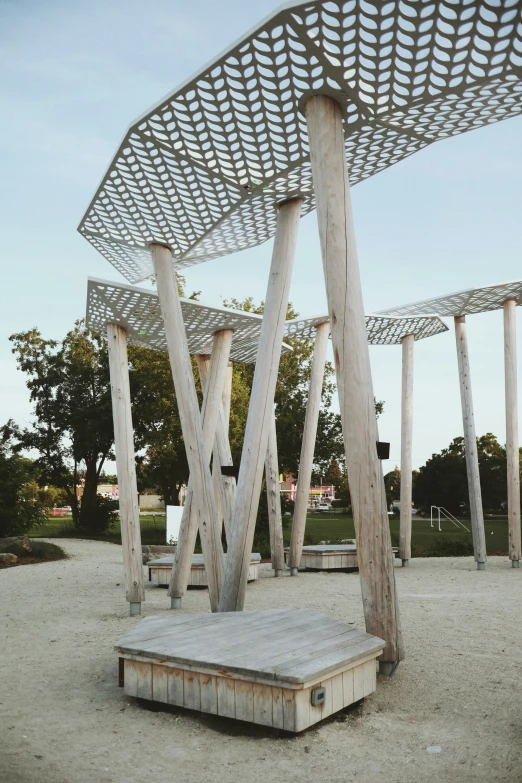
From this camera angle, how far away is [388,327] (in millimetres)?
12555

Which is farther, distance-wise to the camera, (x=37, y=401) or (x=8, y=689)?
(x=37, y=401)

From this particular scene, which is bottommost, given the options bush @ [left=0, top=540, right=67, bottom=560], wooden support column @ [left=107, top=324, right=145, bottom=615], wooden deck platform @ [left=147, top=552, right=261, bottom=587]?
bush @ [left=0, top=540, right=67, bottom=560]

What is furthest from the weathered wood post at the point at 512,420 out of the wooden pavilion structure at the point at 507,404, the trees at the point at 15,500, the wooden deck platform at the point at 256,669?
the trees at the point at 15,500

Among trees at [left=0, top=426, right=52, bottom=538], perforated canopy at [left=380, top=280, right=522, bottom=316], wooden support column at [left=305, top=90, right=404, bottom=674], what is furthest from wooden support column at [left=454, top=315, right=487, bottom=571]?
trees at [left=0, top=426, right=52, bottom=538]

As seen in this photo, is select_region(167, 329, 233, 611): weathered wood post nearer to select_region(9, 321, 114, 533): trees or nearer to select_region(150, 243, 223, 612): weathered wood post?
select_region(150, 243, 223, 612): weathered wood post

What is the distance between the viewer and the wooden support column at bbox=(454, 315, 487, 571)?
12.1 m

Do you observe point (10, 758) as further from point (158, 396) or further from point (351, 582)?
point (158, 396)

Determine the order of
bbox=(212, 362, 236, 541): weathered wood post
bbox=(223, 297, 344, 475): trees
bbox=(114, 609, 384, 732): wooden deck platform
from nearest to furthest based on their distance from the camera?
1. bbox=(114, 609, 384, 732): wooden deck platform
2. bbox=(212, 362, 236, 541): weathered wood post
3. bbox=(223, 297, 344, 475): trees

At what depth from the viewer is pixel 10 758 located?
3508mm

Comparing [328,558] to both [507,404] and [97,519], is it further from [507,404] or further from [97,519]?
[97,519]

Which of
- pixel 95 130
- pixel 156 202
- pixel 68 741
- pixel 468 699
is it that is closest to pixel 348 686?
pixel 468 699

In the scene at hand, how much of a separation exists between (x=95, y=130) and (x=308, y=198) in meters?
2.93

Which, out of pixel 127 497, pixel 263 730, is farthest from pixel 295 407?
pixel 263 730

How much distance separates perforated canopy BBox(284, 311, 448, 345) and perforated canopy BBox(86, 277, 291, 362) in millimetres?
1619
